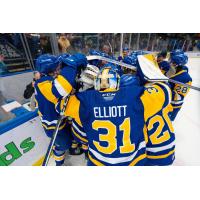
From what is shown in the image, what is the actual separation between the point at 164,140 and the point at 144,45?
8.28 meters

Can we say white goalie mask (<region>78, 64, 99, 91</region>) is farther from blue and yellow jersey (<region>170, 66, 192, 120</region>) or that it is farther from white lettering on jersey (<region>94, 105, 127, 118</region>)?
blue and yellow jersey (<region>170, 66, 192, 120</region>)

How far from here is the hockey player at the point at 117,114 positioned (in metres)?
0.68

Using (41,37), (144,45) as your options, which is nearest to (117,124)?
(41,37)

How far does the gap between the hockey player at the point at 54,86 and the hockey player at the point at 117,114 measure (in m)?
0.10

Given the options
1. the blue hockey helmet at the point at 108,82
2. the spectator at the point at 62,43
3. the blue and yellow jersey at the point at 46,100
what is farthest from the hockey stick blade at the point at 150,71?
the spectator at the point at 62,43

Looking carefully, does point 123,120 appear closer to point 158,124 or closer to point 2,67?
point 158,124

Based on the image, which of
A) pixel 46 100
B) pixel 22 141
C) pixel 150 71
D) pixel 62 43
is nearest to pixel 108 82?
pixel 150 71

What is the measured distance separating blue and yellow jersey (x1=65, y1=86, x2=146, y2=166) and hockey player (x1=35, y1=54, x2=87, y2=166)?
0.31 ft

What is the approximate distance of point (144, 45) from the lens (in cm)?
812

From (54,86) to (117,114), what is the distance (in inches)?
14.6

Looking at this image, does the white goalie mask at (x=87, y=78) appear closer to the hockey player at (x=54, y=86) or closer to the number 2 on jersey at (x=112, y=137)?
the hockey player at (x=54, y=86)

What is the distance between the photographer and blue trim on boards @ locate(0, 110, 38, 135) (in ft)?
3.47

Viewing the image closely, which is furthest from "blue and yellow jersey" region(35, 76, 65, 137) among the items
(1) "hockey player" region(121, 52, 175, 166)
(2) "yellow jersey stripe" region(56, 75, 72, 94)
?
(1) "hockey player" region(121, 52, 175, 166)

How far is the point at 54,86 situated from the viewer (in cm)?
77
